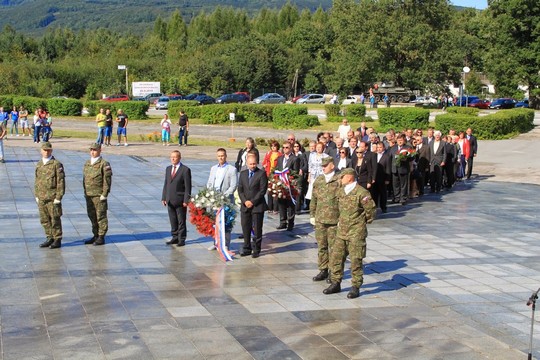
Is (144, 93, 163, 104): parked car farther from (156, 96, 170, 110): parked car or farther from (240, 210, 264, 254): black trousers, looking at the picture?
(240, 210, 264, 254): black trousers

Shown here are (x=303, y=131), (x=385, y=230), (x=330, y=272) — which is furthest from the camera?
(x=303, y=131)

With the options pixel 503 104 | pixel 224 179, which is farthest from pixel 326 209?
pixel 503 104

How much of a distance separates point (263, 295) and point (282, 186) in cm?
478

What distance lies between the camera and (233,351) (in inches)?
323

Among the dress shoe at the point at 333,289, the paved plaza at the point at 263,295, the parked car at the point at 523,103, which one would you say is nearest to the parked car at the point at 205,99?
the parked car at the point at 523,103

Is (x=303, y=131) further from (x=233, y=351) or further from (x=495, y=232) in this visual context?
(x=233, y=351)

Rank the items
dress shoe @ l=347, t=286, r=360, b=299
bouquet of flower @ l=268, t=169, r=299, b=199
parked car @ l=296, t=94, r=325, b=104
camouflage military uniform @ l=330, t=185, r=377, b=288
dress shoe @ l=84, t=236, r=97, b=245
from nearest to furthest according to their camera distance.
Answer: camouflage military uniform @ l=330, t=185, r=377, b=288, dress shoe @ l=347, t=286, r=360, b=299, dress shoe @ l=84, t=236, r=97, b=245, bouquet of flower @ l=268, t=169, r=299, b=199, parked car @ l=296, t=94, r=325, b=104

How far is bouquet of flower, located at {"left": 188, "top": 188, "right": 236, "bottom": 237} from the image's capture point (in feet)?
42.6

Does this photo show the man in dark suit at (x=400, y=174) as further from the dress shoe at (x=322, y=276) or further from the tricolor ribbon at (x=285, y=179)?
the dress shoe at (x=322, y=276)

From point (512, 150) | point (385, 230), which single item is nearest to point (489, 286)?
point (385, 230)

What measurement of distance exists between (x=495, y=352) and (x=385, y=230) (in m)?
7.44

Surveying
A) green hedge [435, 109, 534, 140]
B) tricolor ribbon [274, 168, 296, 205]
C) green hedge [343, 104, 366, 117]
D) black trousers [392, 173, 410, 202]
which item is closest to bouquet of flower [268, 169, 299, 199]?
tricolor ribbon [274, 168, 296, 205]

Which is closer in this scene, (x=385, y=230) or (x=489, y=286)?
(x=489, y=286)

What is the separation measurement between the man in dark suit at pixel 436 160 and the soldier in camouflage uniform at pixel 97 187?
11051 millimetres
